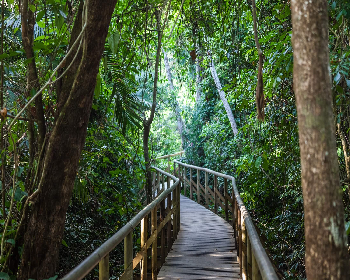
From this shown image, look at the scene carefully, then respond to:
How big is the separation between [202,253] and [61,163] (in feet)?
9.60

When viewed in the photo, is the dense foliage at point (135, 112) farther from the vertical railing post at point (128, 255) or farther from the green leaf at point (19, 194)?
the vertical railing post at point (128, 255)

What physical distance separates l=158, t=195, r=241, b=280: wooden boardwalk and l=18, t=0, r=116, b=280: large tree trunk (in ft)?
6.42

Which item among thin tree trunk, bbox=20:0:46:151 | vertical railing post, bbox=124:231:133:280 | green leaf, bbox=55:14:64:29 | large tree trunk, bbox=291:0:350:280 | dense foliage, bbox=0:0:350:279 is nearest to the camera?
large tree trunk, bbox=291:0:350:280

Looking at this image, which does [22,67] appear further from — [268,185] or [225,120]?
[225,120]

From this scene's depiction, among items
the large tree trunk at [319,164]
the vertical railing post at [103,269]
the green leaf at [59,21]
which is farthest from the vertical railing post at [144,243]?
the large tree trunk at [319,164]

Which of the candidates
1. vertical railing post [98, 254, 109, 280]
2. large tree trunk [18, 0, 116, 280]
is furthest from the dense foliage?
vertical railing post [98, 254, 109, 280]

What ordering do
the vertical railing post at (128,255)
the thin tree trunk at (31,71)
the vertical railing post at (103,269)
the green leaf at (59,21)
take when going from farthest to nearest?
1. the vertical railing post at (128,255)
2. the green leaf at (59,21)
3. the thin tree trunk at (31,71)
4. the vertical railing post at (103,269)

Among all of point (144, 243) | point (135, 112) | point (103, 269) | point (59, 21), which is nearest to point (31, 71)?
point (59, 21)

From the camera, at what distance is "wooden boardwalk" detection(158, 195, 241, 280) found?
13.0 ft

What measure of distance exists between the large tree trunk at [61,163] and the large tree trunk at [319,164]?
135 centimetres

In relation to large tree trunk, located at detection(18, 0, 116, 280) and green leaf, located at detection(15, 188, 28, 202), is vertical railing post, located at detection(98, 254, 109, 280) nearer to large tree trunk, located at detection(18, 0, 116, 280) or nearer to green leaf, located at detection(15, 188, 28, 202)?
large tree trunk, located at detection(18, 0, 116, 280)

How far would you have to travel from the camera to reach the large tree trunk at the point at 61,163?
209cm

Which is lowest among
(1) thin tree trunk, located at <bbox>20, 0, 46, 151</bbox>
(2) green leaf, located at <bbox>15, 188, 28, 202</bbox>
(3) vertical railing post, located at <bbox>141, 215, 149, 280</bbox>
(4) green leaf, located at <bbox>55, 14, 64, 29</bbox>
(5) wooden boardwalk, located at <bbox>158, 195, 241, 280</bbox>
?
(5) wooden boardwalk, located at <bbox>158, 195, 241, 280</bbox>

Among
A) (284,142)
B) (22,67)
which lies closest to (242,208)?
(284,142)
